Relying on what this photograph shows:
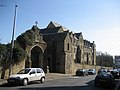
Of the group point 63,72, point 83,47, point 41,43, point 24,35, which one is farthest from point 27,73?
point 83,47

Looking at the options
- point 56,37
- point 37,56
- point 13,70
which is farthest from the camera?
point 56,37

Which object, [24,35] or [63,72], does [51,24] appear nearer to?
[63,72]

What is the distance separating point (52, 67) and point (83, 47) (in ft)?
106

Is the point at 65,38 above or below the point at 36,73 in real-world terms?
above

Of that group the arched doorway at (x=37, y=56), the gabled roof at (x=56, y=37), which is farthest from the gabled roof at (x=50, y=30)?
the arched doorway at (x=37, y=56)

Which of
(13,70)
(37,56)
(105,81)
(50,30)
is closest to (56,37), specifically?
(50,30)

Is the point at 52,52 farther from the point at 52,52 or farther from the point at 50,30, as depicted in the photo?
the point at 50,30

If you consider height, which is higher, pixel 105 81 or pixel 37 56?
pixel 37 56

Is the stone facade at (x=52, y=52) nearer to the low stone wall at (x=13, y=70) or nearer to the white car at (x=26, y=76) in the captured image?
the low stone wall at (x=13, y=70)

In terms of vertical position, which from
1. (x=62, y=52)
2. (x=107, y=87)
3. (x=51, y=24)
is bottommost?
(x=107, y=87)

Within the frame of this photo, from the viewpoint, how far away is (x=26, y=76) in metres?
22.7

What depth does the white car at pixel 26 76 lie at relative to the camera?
21797 mm

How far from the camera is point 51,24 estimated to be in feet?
229

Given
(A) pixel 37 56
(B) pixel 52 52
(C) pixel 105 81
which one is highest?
(B) pixel 52 52
